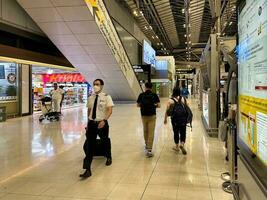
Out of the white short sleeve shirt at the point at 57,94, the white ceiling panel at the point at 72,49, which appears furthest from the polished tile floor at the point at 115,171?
the white ceiling panel at the point at 72,49

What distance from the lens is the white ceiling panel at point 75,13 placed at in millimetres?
9305

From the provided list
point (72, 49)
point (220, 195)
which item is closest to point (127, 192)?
point (220, 195)

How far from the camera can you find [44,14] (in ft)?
32.2

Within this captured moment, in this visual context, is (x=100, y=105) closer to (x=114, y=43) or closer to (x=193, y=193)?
(x=193, y=193)

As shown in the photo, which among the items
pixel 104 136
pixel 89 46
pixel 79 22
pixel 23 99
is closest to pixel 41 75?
pixel 23 99

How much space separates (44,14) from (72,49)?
9.71 feet

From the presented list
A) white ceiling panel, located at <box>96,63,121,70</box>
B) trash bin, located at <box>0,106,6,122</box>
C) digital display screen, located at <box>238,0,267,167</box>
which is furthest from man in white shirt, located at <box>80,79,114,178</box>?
white ceiling panel, located at <box>96,63,121,70</box>

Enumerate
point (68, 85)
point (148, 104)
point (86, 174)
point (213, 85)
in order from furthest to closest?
point (68, 85) → point (213, 85) → point (148, 104) → point (86, 174)

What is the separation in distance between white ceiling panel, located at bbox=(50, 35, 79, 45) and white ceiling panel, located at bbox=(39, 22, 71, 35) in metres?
0.29

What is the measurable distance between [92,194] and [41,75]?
1713 centimetres

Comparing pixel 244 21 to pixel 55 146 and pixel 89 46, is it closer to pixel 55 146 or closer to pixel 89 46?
pixel 55 146

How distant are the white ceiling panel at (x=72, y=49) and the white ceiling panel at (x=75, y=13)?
8.07 feet

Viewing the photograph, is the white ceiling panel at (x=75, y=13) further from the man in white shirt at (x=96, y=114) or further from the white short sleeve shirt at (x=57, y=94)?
the man in white shirt at (x=96, y=114)

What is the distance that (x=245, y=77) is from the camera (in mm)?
2189
